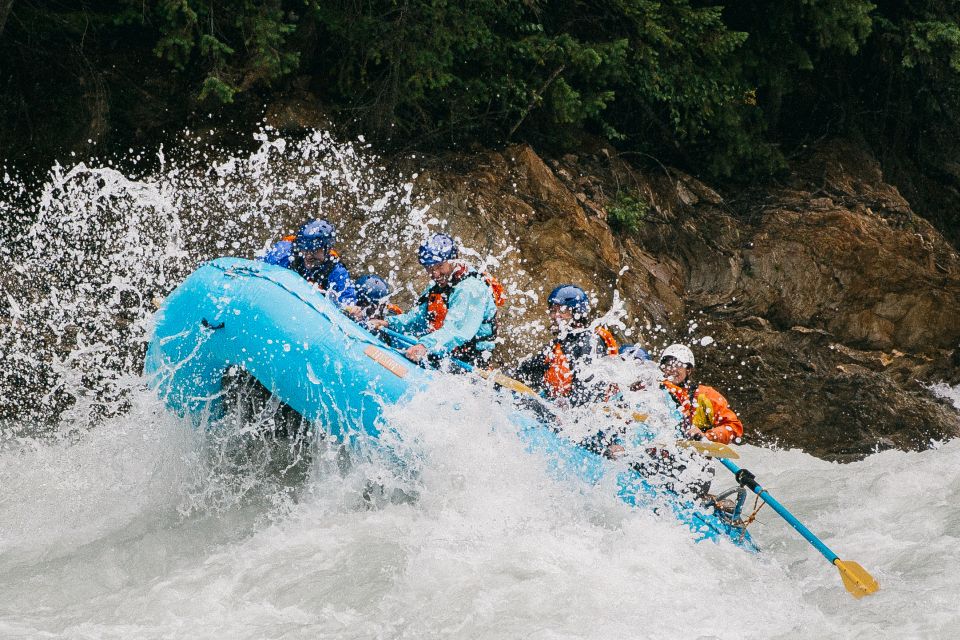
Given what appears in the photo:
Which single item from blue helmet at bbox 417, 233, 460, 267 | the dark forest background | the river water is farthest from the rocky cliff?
blue helmet at bbox 417, 233, 460, 267

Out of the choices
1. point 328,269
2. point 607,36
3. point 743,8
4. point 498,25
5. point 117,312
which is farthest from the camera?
point 743,8

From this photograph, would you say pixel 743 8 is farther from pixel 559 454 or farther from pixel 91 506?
pixel 91 506

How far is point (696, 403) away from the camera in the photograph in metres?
6.32

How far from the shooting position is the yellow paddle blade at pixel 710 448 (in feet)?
18.6

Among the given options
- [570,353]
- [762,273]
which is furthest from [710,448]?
[762,273]

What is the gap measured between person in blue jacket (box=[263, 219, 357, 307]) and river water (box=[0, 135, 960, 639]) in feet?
3.75

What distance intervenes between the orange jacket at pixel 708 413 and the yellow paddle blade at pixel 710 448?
30cm

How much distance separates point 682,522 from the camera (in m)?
5.55

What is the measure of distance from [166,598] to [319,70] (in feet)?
19.3

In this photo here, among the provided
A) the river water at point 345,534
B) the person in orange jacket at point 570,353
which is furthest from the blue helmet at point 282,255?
the person in orange jacket at point 570,353

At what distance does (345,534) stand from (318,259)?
2.12 m

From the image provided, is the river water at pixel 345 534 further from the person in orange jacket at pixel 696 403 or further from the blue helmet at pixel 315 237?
the blue helmet at pixel 315 237

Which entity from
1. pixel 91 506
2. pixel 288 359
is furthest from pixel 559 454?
pixel 91 506

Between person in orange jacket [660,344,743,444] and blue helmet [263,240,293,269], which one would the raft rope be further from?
person in orange jacket [660,344,743,444]
